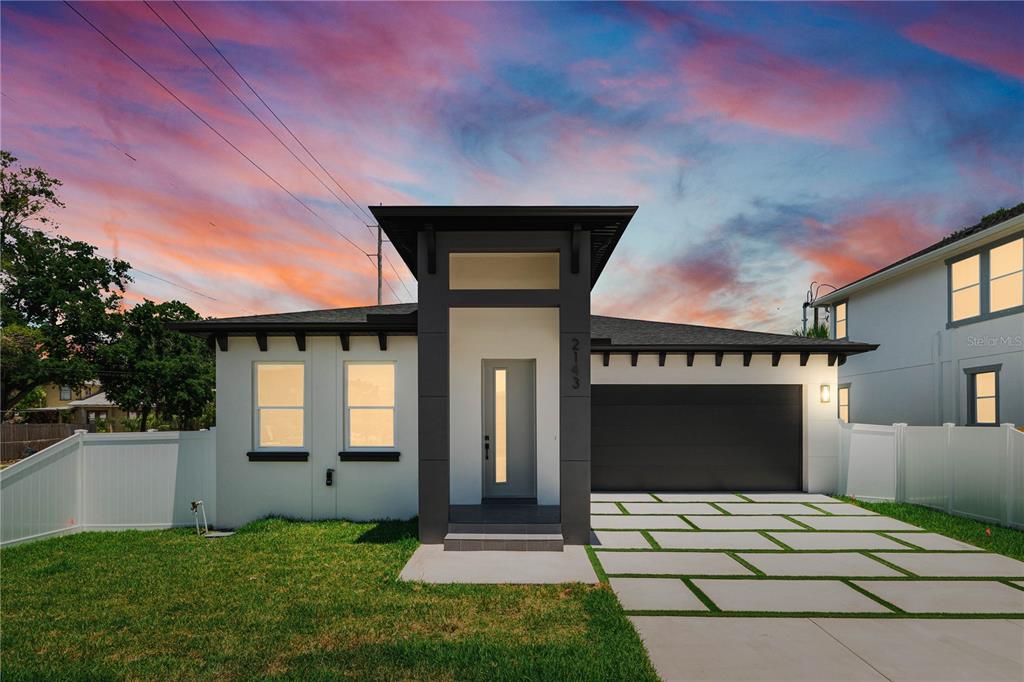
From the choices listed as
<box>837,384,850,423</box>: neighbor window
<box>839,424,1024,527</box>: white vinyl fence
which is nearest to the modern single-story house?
<box>839,424,1024,527</box>: white vinyl fence

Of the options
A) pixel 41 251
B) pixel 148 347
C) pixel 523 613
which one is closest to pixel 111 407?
pixel 148 347

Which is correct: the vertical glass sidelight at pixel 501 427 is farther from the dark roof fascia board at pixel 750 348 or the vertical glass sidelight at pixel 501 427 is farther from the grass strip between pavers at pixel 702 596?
the grass strip between pavers at pixel 702 596

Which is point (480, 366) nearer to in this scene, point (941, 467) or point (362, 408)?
point (362, 408)

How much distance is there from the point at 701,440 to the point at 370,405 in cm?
730

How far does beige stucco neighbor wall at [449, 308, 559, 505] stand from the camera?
8.49m

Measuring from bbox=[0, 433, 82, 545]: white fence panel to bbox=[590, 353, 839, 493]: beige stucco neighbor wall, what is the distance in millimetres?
9467

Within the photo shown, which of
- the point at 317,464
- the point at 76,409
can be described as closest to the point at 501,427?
the point at 317,464

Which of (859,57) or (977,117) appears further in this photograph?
(977,117)

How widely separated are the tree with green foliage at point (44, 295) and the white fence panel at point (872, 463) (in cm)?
3132

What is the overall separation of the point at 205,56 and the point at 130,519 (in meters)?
8.56

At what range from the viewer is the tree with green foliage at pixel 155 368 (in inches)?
1163

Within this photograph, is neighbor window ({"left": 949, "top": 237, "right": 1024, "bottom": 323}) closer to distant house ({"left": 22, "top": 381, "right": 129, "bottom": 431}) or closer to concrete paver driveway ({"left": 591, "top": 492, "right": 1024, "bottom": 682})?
concrete paver driveway ({"left": 591, "top": 492, "right": 1024, "bottom": 682})

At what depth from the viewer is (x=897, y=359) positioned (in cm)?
1527

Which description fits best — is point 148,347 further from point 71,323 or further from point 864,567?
point 864,567
